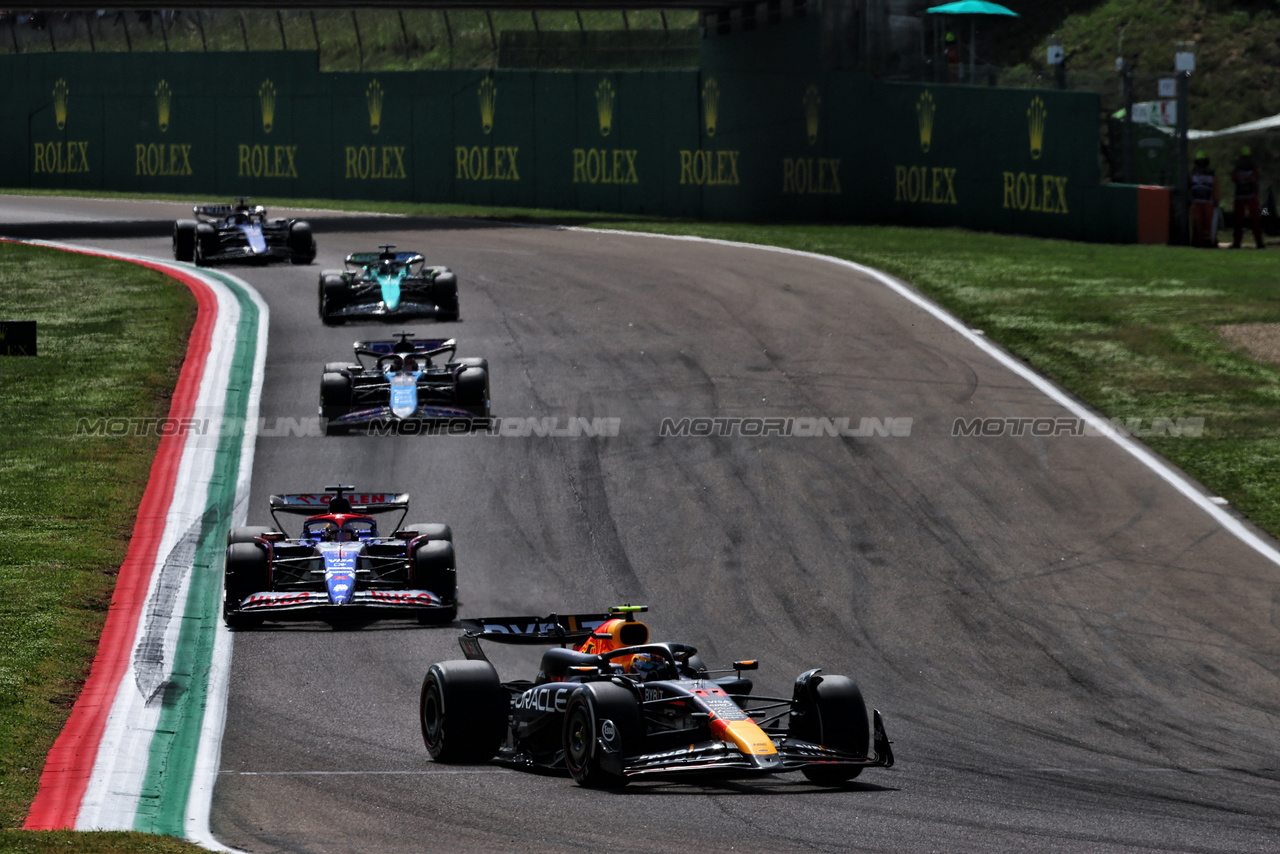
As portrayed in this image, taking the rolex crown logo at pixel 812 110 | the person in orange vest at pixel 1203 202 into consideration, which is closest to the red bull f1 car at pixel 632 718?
the person in orange vest at pixel 1203 202

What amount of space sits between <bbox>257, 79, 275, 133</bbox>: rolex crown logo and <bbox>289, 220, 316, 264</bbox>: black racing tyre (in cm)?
1688

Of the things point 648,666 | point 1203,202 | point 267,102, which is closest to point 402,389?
point 648,666

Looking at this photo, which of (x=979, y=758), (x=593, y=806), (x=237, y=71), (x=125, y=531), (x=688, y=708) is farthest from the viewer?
(x=237, y=71)

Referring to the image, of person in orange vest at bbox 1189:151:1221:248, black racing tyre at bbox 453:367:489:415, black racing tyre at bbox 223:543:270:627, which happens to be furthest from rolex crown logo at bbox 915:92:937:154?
black racing tyre at bbox 223:543:270:627

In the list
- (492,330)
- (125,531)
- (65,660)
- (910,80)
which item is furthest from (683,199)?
(65,660)

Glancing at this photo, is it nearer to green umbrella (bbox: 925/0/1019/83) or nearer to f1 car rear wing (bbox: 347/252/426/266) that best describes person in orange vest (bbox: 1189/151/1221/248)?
green umbrella (bbox: 925/0/1019/83)

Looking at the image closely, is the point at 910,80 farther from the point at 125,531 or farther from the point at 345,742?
the point at 345,742

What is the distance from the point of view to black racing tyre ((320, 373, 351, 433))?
56.7 feet

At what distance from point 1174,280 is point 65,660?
784 inches

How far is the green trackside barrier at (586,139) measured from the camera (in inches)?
1254

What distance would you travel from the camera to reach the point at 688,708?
8.75 meters

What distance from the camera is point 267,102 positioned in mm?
42906

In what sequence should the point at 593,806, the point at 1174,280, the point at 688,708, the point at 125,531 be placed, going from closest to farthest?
the point at 593,806, the point at 688,708, the point at 125,531, the point at 1174,280

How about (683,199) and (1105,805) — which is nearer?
(1105,805)
